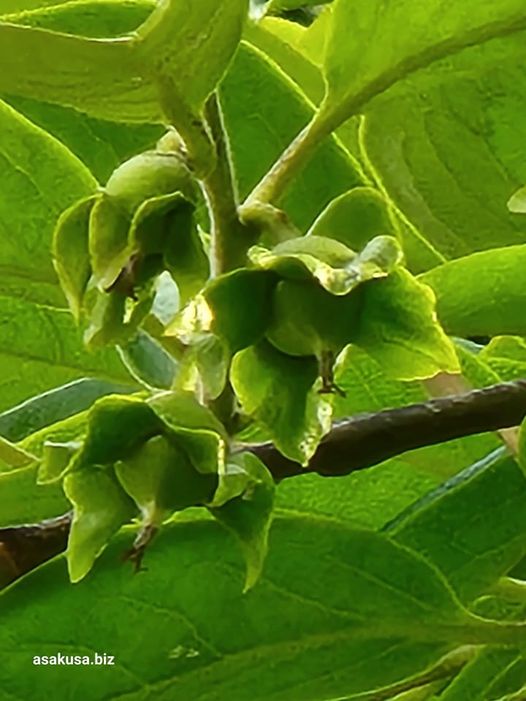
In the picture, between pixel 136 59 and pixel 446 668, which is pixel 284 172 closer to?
pixel 136 59

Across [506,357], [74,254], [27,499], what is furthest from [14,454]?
[506,357]

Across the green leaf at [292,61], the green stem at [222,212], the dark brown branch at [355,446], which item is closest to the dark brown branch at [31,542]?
the dark brown branch at [355,446]

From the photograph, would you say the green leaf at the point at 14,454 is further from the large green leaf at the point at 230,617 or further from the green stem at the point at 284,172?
the green stem at the point at 284,172

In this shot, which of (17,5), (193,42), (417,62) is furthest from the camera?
(17,5)

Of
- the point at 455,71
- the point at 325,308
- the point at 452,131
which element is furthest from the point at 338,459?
the point at 452,131

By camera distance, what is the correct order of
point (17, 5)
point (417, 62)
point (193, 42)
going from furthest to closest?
1. point (17, 5)
2. point (417, 62)
3. point (193, 42)

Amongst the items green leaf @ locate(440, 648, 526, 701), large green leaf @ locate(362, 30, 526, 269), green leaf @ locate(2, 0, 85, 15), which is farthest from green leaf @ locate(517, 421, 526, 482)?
green leaf @ locate(2, 0, 85, 15)
